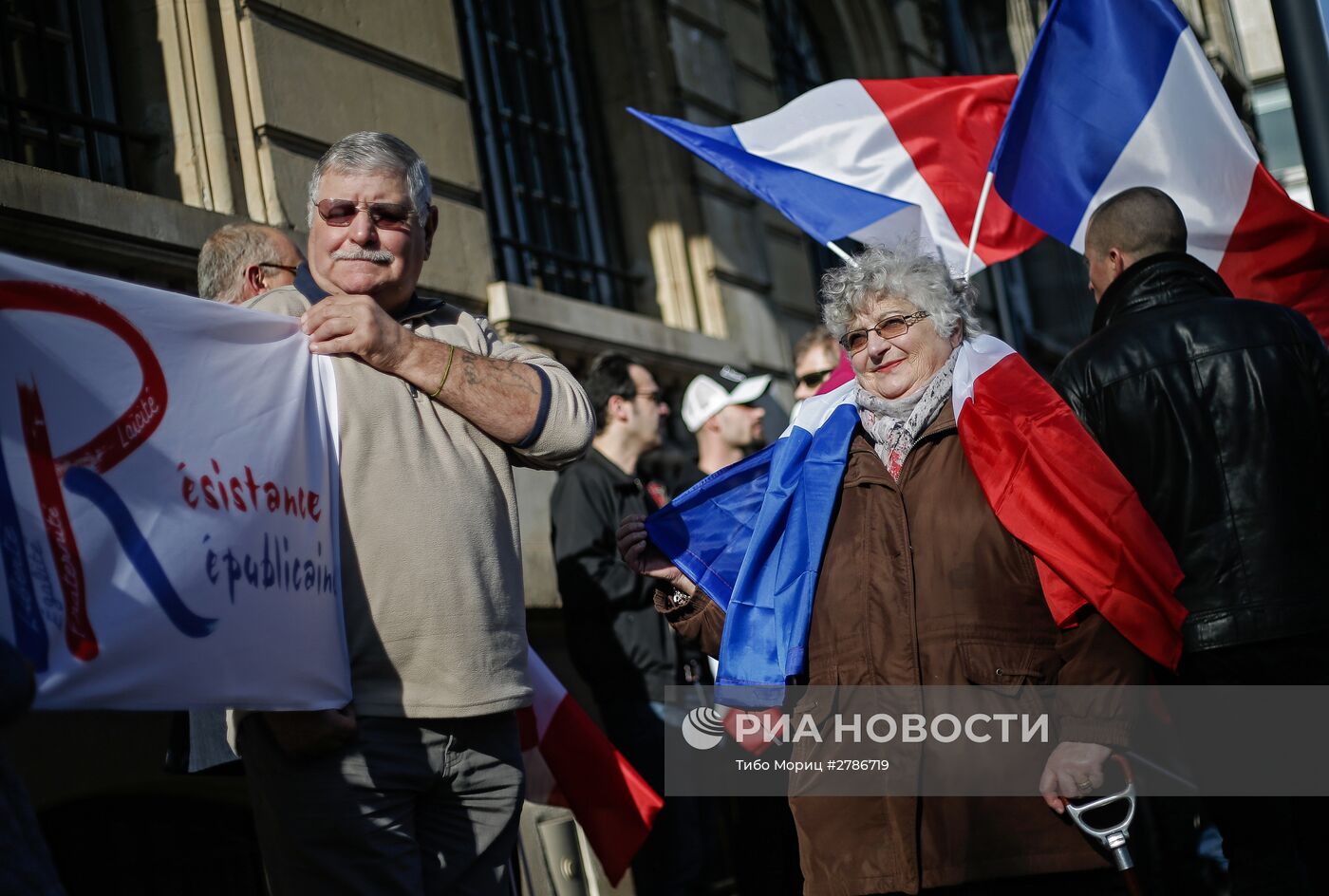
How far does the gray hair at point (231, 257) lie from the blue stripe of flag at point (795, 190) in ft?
7.11

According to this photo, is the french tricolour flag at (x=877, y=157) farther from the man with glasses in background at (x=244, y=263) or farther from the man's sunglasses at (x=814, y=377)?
the man with glasses in background at (x=244, y=263)

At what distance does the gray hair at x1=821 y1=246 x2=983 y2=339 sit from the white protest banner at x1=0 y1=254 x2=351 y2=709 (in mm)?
1384

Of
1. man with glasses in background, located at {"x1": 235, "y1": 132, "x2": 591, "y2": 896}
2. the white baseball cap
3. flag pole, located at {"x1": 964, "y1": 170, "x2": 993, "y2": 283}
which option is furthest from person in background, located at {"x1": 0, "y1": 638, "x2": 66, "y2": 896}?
the white baseball cap

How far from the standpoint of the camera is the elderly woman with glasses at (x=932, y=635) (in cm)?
302

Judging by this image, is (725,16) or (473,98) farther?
(725,16)

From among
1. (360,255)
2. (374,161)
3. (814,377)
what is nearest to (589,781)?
(360,255)

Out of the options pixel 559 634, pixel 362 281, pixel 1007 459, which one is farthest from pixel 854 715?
pixel 559 634

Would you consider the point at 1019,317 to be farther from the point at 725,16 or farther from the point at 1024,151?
the point at 1024,151

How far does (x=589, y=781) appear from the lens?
4293 mm

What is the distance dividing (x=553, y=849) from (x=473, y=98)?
14.0 feet

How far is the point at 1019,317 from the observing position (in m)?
14.8

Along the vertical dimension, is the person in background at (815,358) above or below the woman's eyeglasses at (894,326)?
above

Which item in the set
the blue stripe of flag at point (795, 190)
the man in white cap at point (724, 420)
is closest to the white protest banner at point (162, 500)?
the blue stripe of flag at point (795, 190)

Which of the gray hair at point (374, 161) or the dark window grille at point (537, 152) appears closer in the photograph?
the gray hair at point (374, 161)
